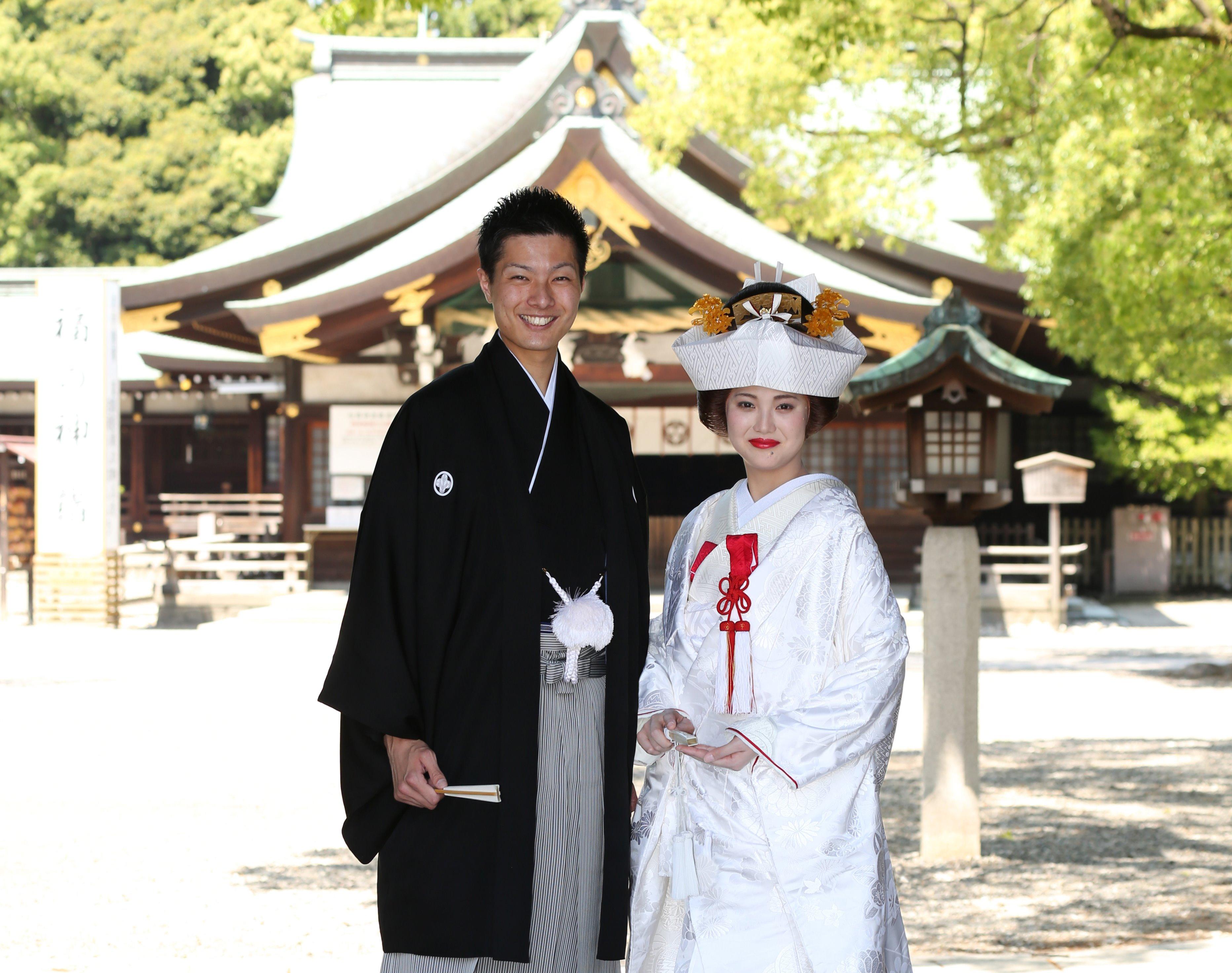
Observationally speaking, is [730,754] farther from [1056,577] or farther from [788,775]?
[1056,577]

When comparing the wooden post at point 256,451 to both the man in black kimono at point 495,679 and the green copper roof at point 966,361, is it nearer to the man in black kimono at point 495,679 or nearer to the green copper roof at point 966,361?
the green copper roof at point 966,361

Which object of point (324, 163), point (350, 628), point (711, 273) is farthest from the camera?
point (324, 163)

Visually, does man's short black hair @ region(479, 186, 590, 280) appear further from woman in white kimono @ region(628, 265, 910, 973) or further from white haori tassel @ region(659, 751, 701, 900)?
white haori tassel @ region(659, 751, 701, 900)

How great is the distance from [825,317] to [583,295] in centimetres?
927

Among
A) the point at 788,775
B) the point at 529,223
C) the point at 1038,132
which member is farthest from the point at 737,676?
the point at 1038,132

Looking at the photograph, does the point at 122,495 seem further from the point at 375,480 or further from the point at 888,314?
the point at 375,480

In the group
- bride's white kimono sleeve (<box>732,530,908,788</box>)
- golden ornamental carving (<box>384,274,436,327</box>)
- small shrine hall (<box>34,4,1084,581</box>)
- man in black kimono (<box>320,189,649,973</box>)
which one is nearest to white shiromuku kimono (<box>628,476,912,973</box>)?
bride's white kimono sleeve (<box>732,530,908,788</box>)

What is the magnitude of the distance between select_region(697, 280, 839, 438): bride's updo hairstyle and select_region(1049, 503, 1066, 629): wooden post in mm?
11048

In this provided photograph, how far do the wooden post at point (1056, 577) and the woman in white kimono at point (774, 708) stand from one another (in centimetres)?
1108

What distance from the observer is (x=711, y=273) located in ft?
43.8

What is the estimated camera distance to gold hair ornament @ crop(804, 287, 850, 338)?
265 centimetres

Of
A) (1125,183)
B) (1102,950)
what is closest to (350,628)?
(1102,950)

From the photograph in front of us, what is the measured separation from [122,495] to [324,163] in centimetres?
643

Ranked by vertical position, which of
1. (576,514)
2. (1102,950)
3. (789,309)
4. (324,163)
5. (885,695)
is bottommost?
(1102,950)
